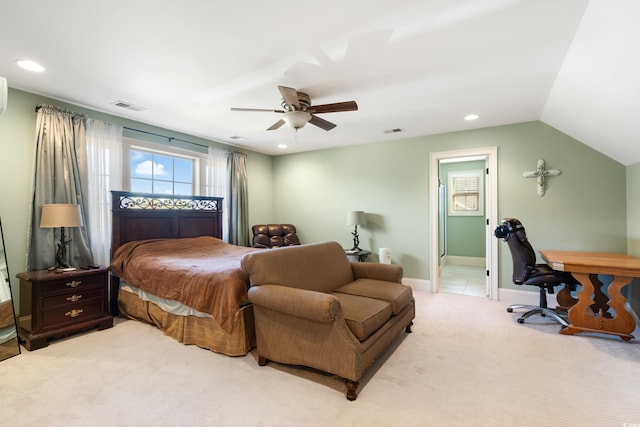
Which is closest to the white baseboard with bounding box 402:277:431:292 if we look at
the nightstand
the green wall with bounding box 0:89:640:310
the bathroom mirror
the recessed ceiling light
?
the green wall with bounding box 0:89:640:310

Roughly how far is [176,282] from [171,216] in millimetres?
1649

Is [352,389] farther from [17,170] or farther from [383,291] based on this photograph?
[17,170]

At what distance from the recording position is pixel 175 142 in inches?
177

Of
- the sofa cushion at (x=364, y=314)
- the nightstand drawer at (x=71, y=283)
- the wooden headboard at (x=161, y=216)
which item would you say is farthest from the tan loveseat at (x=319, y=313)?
the wooden headboard at (x=161, y=216)

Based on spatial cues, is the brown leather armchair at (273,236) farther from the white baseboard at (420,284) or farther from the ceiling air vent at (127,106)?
the ceiling air vent at (127,106)

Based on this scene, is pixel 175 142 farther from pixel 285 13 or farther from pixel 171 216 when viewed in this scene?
pixel 285 13

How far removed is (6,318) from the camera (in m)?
2.66

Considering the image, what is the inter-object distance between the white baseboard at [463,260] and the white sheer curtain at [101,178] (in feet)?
21.4

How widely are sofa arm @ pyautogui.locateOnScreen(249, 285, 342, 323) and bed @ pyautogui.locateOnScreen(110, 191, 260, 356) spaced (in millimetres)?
373

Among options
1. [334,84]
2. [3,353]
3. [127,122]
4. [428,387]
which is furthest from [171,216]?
[428,387]

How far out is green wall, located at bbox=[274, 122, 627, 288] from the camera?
3658 millimetres

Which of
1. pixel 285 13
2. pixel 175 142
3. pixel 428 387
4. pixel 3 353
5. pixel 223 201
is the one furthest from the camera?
pixel 223 201

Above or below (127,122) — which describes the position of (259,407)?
below

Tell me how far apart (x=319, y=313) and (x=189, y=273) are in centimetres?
149
